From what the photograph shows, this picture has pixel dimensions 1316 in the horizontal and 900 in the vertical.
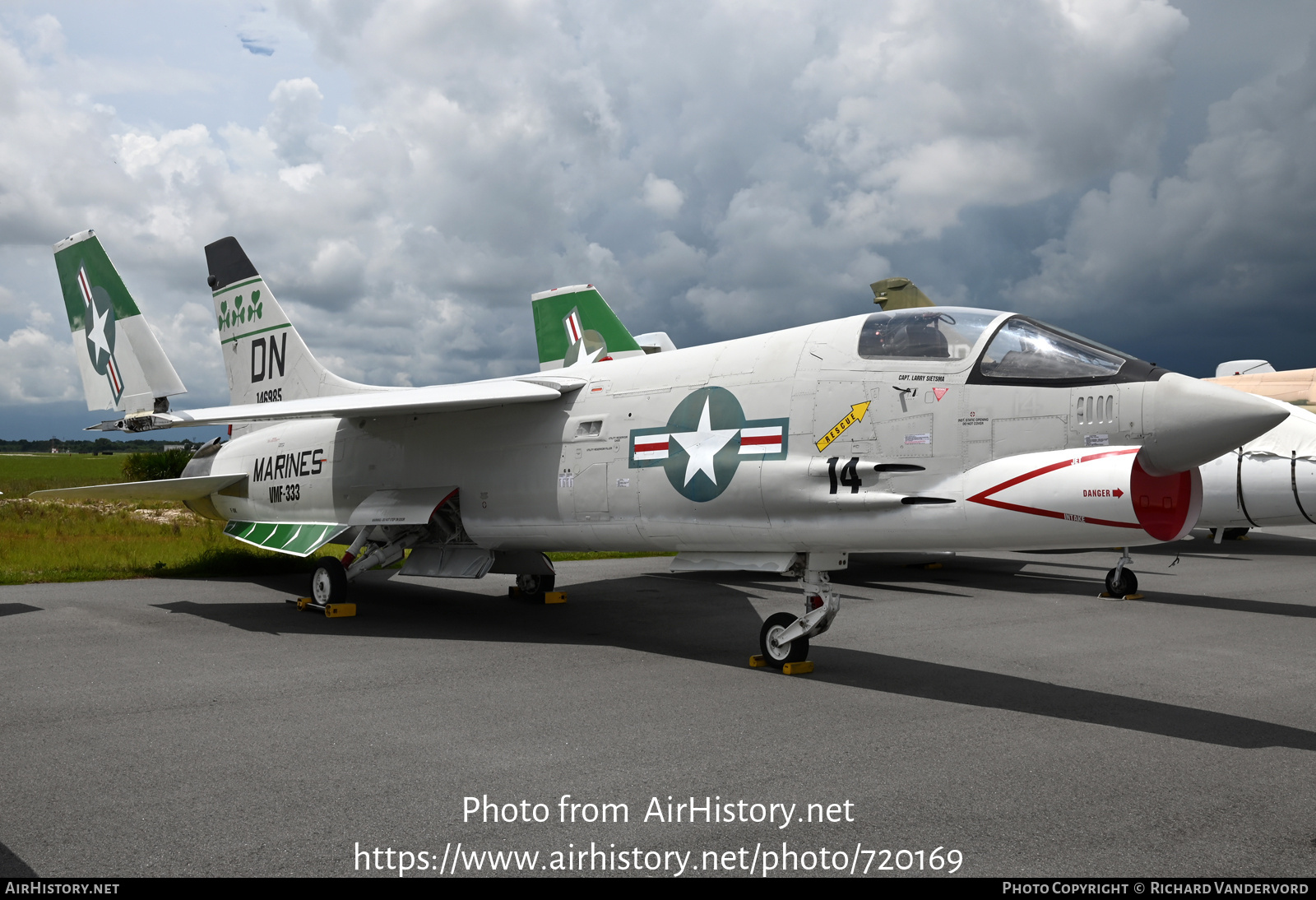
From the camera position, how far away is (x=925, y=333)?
657cm

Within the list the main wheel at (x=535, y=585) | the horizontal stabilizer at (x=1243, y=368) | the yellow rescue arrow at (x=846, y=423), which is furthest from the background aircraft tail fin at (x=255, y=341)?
the horizontal stabilizer at (x=1243, y=368)

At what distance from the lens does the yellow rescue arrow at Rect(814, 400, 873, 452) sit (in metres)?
6.62

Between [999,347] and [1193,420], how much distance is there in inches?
52.8

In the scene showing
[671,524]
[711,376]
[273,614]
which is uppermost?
[711,376]

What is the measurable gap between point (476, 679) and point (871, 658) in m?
3.41

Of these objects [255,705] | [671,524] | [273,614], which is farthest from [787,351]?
[273,614]

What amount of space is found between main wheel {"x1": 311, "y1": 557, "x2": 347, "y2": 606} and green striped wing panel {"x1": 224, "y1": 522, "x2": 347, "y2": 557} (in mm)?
291

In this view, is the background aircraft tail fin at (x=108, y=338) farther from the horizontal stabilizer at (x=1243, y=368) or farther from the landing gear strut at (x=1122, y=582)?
the horizontal stabilizer at (x=1243, y=368)

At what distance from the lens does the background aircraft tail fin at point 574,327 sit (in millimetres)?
16172

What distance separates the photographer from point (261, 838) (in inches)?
142

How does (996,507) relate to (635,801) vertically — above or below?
above

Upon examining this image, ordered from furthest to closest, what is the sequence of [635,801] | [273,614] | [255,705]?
[273,614] < [255,705] < [635,801]

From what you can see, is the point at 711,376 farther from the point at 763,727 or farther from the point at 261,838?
the point at 261,838
